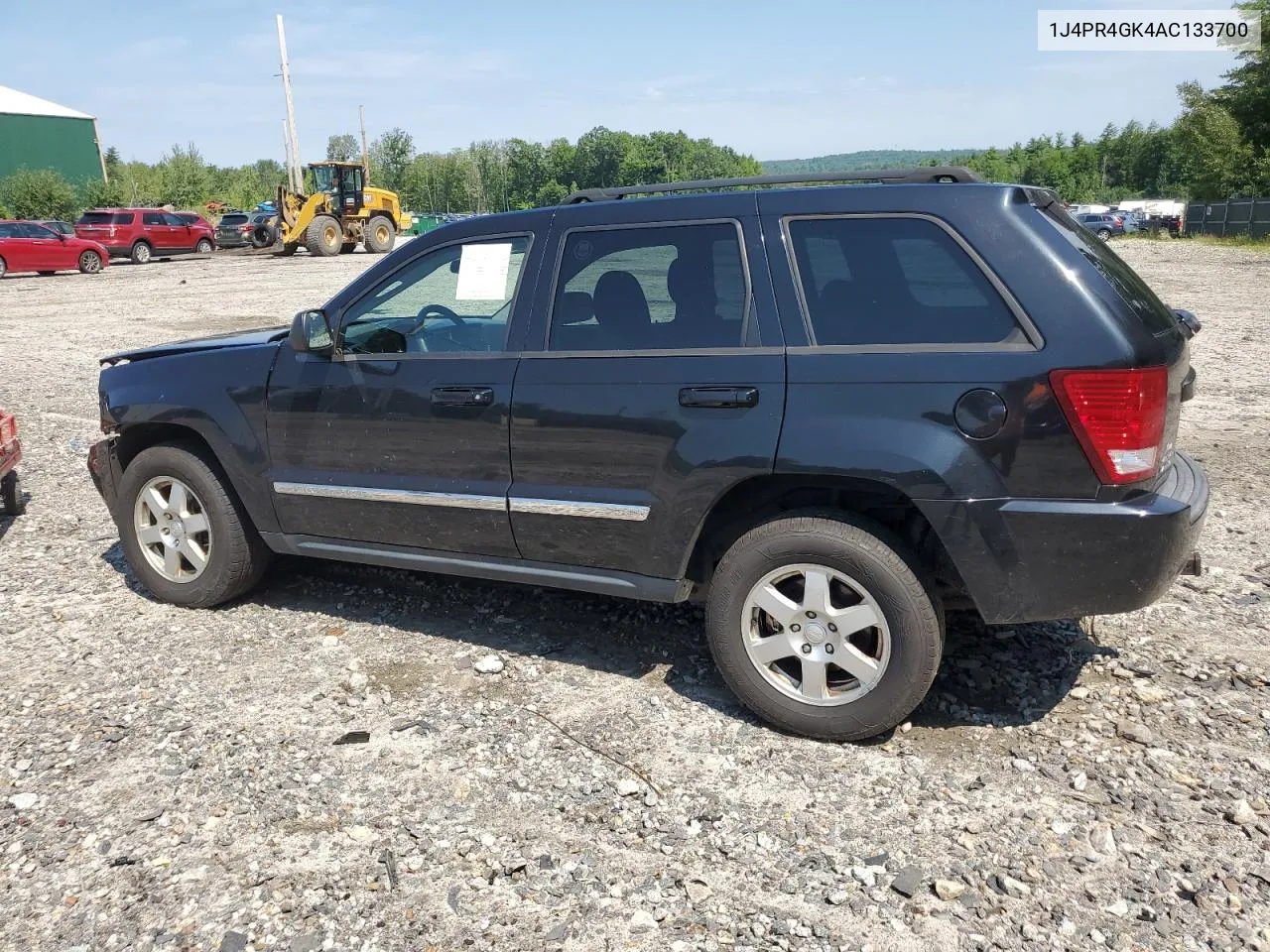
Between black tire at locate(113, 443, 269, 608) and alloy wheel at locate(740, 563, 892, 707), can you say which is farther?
black tire at locate(113, 443, 269, 608)

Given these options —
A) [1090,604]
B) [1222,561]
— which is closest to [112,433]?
[1090,604]

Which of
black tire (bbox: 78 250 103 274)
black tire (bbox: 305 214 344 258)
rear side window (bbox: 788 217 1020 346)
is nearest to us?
rear side window (bbox: 788 217 1020 346)

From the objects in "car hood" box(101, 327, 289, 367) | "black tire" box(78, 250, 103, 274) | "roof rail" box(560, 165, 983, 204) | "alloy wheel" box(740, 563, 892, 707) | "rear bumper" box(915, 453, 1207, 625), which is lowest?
"alloy wheel" box(740, 563, 892, 707)

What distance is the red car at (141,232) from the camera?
111 feet

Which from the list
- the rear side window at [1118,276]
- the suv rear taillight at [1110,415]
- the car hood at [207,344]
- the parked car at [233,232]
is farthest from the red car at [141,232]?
the suv rear taillight at [1110,415]

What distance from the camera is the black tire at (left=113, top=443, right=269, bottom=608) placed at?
4887 mm

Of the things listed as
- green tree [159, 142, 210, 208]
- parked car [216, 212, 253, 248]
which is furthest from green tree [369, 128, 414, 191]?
parked car [216, 212, 253, 248]

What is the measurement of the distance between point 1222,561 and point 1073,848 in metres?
2.91

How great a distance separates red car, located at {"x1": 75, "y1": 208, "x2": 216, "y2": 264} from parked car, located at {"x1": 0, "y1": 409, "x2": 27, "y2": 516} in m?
30.7

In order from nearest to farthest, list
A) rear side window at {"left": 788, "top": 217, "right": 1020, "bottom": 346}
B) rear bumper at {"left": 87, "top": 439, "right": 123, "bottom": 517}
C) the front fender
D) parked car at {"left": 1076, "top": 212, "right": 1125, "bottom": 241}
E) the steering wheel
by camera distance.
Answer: rear side window at {"left": 788, "top": 217, "right": 1020, "bottom": 346}
the steering wheel
the front fender
rear bumper at {"left": 87, "top": 439, "right": 123, "bottom": 517}
parked car at {"left": 1076, "top": 212, "right": 1125, "bottom": 241}

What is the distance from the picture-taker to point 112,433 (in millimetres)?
5180

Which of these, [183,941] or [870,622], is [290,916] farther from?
[870,622]

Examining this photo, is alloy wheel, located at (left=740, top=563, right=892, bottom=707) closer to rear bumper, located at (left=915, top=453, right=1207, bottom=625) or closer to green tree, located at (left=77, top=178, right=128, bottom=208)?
rear bumper, located at (left=915, top=453, right=1207, bottom=625)

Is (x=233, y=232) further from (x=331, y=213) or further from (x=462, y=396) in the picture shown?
(x=462, y=396)
